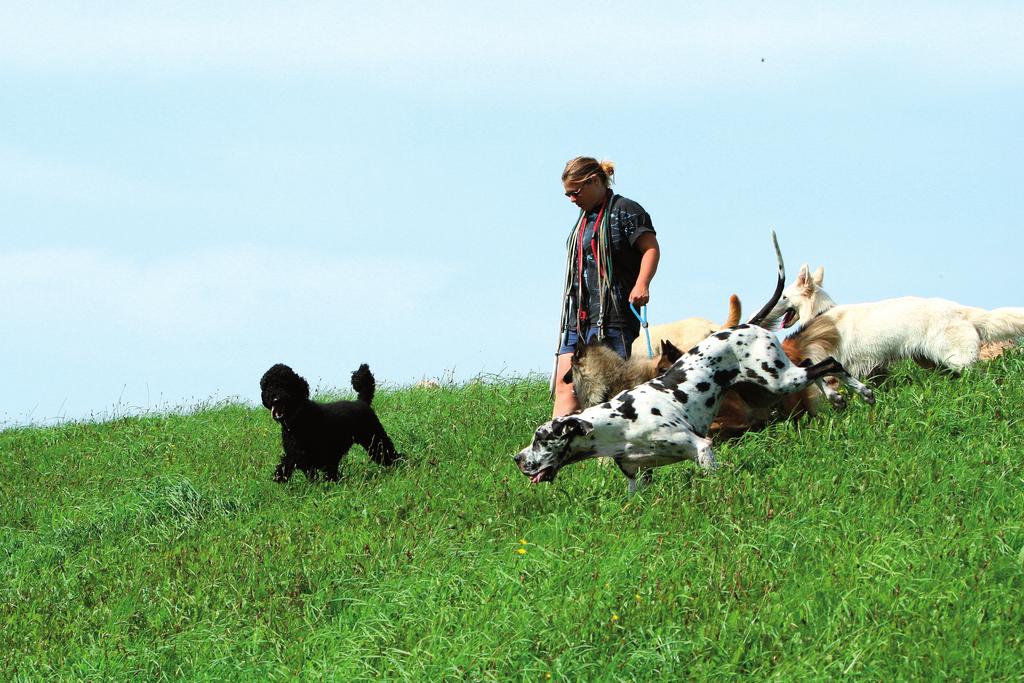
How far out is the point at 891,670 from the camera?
5.33 metres

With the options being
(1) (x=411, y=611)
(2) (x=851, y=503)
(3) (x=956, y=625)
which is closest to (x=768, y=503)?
(2) (x=851, y=503)

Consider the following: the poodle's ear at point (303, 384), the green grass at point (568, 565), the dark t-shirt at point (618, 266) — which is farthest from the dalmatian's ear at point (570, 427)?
the poodle's ear at point (303, 384)

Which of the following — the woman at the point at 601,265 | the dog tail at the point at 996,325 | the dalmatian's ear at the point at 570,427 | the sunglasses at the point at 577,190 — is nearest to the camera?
the dalmatian's ear at the point at 570,427

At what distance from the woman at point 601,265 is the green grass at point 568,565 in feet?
4.84

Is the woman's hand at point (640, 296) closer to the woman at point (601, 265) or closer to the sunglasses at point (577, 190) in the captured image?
the woman at point (601, 265)

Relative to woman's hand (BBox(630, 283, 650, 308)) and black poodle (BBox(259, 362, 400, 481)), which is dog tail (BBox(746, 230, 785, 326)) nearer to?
woman's hand (BBox(630, 283, 650, 308))

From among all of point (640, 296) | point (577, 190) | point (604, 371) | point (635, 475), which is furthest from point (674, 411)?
point (577, 190)

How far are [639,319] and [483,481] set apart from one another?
7.14 ft

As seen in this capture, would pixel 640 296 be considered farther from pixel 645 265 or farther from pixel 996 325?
pixel 996 325

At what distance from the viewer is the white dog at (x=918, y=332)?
448 inches

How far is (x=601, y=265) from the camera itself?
10.0 meters

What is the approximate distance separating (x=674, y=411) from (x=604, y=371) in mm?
1280

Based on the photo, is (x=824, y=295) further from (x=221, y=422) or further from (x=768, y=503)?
(x=221, y=422)

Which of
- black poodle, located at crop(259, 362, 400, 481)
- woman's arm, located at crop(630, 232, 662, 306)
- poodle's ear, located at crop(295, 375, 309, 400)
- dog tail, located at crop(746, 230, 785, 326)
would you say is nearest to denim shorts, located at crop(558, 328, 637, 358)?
woman's arm, located at crop(630, 232, 662, 306)
